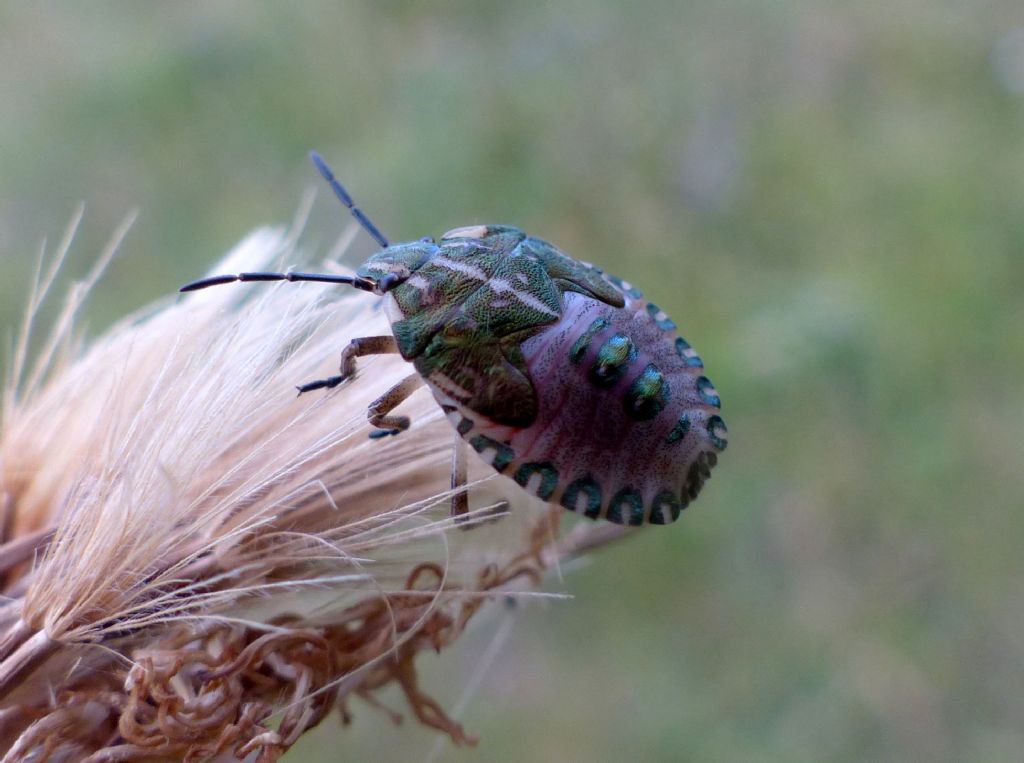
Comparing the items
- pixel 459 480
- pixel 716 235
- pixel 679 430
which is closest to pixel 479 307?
pixel 459 480

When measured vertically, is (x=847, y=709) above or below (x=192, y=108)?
below

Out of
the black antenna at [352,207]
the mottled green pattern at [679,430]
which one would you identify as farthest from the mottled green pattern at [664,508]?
the black antenna at [352,207]

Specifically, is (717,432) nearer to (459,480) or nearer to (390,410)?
(459,480)

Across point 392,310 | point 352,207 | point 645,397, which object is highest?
point 352,207

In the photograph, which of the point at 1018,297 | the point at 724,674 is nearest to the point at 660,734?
the point at 724,674

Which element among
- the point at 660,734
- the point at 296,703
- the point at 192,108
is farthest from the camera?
the point at 192,108

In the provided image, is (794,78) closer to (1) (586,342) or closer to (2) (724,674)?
(2) (724,674)

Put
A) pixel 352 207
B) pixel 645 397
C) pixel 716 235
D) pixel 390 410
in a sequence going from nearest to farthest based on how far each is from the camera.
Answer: pixel 645 397 < pixel 390 410 < pixel 352 207 < pixel 716 235
